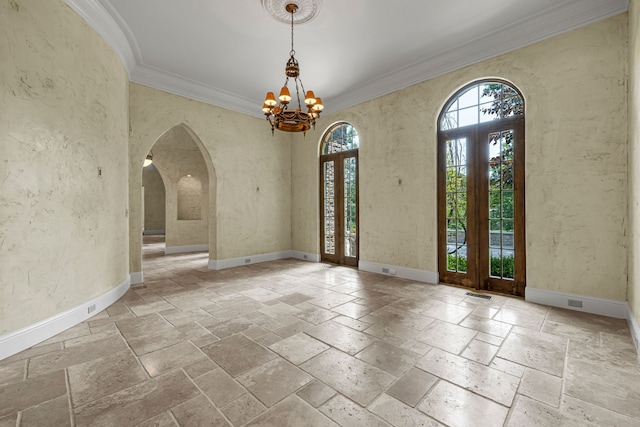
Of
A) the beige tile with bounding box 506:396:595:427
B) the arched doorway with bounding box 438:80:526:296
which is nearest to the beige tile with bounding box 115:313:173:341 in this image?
the beige tile with bounding box 506:396:595:427

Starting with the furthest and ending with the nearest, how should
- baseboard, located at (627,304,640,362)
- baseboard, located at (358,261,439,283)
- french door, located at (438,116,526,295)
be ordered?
1. baseboard, located at (358,261,439,283)
2. french door, located at (438,116,526,295)
3. baseboard, located at (627,304,640,362)

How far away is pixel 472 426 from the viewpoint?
1690 mm

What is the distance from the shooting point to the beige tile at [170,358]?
7.72 ft

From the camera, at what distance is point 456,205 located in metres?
4.82

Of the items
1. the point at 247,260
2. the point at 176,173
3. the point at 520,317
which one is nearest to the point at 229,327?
the point at 520,317

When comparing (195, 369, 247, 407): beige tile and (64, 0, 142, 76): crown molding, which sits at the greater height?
(64, 0, 142, 76): crown molding

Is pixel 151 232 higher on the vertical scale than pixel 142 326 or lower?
higher

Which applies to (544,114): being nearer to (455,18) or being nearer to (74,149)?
(455,18)

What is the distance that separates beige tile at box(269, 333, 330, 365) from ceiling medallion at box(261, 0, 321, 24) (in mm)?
3919

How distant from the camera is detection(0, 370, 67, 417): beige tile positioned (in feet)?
6.31

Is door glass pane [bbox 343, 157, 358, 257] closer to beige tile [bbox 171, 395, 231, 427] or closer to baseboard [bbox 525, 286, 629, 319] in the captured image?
baseboard [bbox 525, 286, 629, 319]

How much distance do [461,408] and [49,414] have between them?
2727 mm

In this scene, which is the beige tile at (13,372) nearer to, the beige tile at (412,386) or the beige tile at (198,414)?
the beige tile at (198,414)

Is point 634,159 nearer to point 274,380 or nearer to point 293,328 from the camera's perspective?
point 293,328
